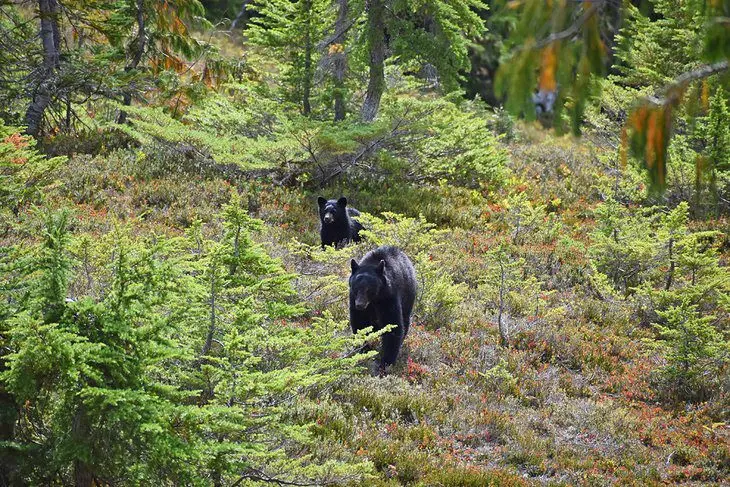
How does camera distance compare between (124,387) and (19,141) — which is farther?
(19,141)

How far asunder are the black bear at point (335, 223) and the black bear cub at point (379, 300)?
3.53m

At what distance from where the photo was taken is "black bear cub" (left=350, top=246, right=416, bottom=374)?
8.76 meters

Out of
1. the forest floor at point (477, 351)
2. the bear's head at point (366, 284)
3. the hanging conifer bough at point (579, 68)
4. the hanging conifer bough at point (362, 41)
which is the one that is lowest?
the forest floor at point (477, 351)

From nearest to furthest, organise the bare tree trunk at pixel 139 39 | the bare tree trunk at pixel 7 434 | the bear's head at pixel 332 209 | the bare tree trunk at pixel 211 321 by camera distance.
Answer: the bare tree trunk at pixel 7 434 → the bare tree trunk at pixel 211 321 → the bear's head at pixel 332 209 → the bare tree trunk at pixel 139 39

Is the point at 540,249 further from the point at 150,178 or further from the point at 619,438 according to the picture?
the point at 150,178

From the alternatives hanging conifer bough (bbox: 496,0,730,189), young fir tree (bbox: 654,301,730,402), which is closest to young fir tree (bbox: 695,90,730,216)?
young fir tree (bbox: 654,301,730,402)

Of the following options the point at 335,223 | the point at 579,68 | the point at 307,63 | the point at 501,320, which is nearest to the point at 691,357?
the point at 501,320

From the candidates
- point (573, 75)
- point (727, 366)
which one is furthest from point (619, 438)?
point (573, 75)

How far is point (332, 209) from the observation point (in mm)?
12891

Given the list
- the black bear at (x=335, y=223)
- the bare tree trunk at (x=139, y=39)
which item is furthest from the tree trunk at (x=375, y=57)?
the bare tree trunk at (x=139, y=39)

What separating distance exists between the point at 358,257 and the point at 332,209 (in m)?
1.44

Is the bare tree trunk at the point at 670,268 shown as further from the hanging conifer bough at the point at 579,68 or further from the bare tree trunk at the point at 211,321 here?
the bare tree trunk at the point at 211,321

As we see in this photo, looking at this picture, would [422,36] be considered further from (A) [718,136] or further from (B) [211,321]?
(B) [211,321]

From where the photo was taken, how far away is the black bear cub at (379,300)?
8.76 m
